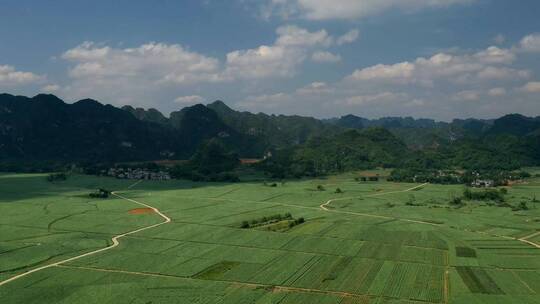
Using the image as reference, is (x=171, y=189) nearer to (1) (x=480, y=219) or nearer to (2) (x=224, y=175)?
(2) (x=224, y=175)

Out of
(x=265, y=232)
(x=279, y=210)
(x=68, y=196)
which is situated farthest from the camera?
(x=68, y=196)

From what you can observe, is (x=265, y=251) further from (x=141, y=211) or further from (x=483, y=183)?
(x=483, y=183)

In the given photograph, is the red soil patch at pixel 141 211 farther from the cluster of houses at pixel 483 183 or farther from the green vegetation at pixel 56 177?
the cluster of houses at pixel 483 183

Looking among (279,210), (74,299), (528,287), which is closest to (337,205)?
(279,210)

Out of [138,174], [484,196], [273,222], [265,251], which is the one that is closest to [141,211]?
[273,222]

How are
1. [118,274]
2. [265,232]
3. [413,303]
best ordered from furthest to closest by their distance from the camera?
[265,232] < [118,274] < [413,303]

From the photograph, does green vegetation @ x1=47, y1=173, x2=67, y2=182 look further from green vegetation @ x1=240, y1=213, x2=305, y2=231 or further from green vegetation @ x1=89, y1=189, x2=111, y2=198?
green vegetation @ x1=240, y1=213, x2=305, y2=231
